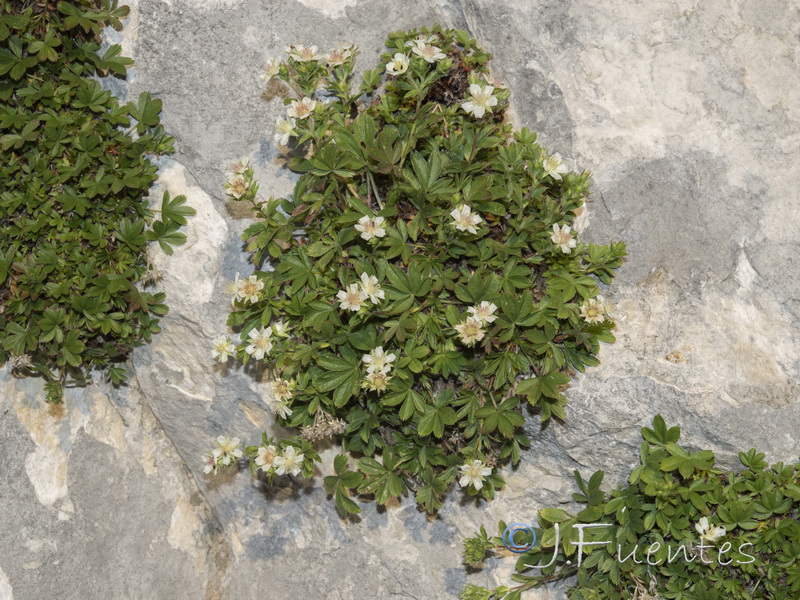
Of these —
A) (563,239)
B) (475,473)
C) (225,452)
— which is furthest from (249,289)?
(563,239)

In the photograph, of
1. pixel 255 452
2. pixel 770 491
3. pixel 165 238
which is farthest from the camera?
pixel 165 238

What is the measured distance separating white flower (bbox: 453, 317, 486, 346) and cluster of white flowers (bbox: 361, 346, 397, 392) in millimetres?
332

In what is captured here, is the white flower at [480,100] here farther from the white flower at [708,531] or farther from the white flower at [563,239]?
the white flower at [708,531]

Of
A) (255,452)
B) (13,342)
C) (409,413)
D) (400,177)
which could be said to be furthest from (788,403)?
(13,342)

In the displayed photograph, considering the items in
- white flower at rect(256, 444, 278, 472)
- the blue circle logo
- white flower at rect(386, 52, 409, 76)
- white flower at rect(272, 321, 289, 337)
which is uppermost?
white flower at rect(386, 52, 409, 76)

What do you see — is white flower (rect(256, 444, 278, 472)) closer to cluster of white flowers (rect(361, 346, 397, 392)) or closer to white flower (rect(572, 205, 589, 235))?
cluster of white flowers (rect(361, 346, 397, 392))

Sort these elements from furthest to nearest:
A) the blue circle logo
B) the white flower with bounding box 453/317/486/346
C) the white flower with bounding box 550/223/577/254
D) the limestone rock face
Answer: the blue circle logo < the limestone rock face < the white flower with bounding box 550/223/577/254 < the white flower with bounding box 453/317/486/346

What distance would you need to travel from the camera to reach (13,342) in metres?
3.96

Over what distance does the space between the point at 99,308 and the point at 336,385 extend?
1406 millimetres

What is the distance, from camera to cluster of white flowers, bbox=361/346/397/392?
11.3ft

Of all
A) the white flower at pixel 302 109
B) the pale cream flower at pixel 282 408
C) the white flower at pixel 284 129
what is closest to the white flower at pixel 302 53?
the white flower at pixel 302 109

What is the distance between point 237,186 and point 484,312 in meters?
1.36

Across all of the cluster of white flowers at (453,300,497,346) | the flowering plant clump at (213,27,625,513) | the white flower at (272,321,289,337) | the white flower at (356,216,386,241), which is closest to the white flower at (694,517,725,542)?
the flowering plant clump at (213,27,625,513)

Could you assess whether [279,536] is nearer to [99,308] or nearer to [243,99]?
[99,308]
